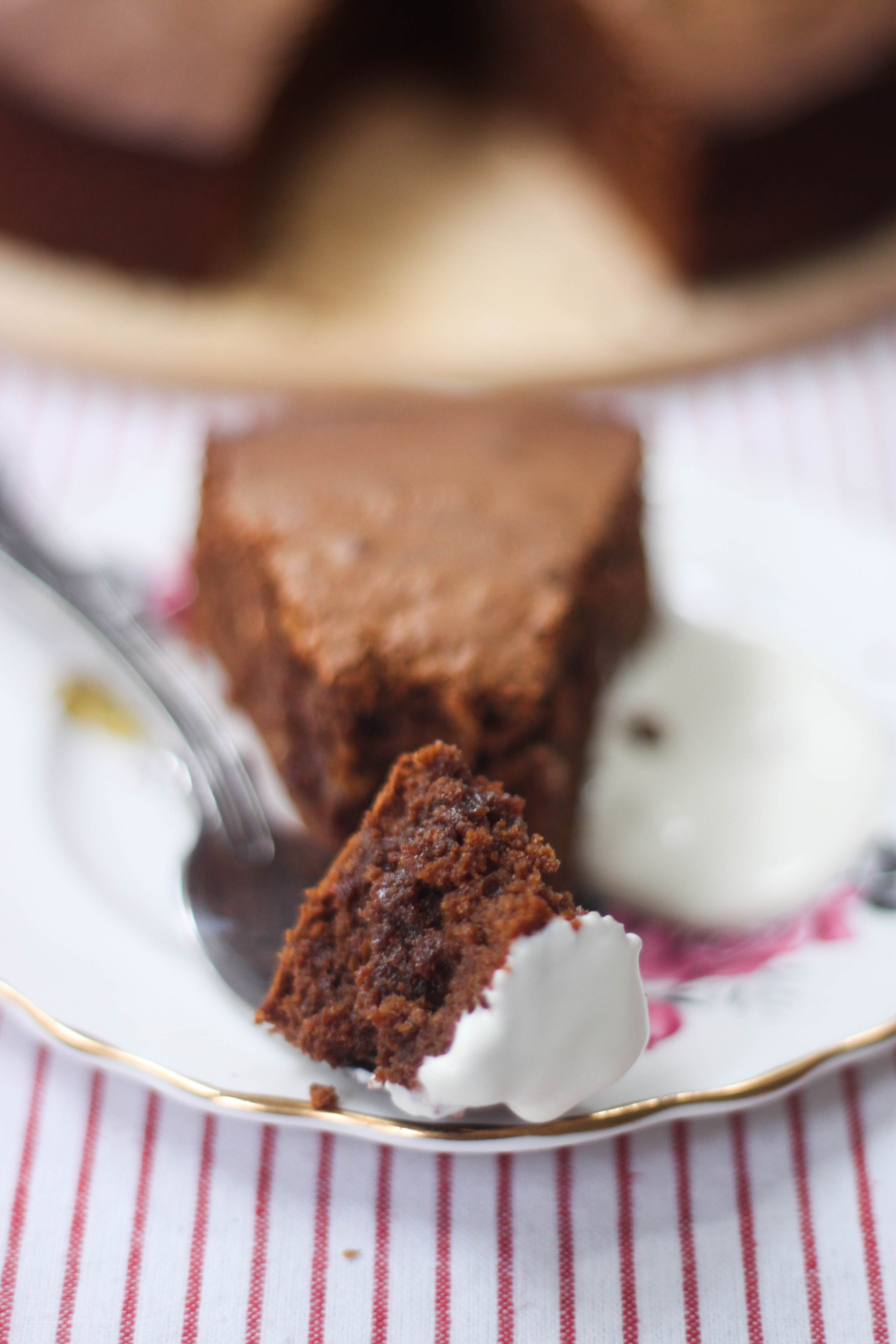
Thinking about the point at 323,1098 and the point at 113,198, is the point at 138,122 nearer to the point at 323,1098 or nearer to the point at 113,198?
the point at 113,198

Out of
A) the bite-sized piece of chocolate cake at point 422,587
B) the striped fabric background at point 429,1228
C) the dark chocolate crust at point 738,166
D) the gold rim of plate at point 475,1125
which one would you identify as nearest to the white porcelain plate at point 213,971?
the gold rim of plate at point 475,1125

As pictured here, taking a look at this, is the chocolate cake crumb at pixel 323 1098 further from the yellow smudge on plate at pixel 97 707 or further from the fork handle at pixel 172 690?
the yellow smudge on plate at pixel 97 707

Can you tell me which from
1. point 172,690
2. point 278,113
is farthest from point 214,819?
point 278,113

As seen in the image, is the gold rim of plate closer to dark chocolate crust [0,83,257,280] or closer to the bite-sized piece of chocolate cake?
the bite-sized piece of chocolate cake

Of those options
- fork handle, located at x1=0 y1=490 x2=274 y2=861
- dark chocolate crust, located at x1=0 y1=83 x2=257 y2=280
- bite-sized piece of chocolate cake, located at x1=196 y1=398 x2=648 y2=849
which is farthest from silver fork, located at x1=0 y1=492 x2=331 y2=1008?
dark chocolate crust, located at x1=0 y1=83 x2=257 y2=280

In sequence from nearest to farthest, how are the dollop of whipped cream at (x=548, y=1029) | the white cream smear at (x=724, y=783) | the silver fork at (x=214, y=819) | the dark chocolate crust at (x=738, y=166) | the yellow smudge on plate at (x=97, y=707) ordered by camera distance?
the dollop of whipped cream at (x=548, y=1029) < the silver fork at (x=214, y=819) < the white cream smear at (x=724, y=783) < the yellow smudge on plate at (x=97, y=707) < the dark chocolate crust at (x=738, y=166)

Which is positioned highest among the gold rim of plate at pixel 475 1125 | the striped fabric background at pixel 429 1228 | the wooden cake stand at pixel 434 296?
the wooden cake stand at pixel 434 296
